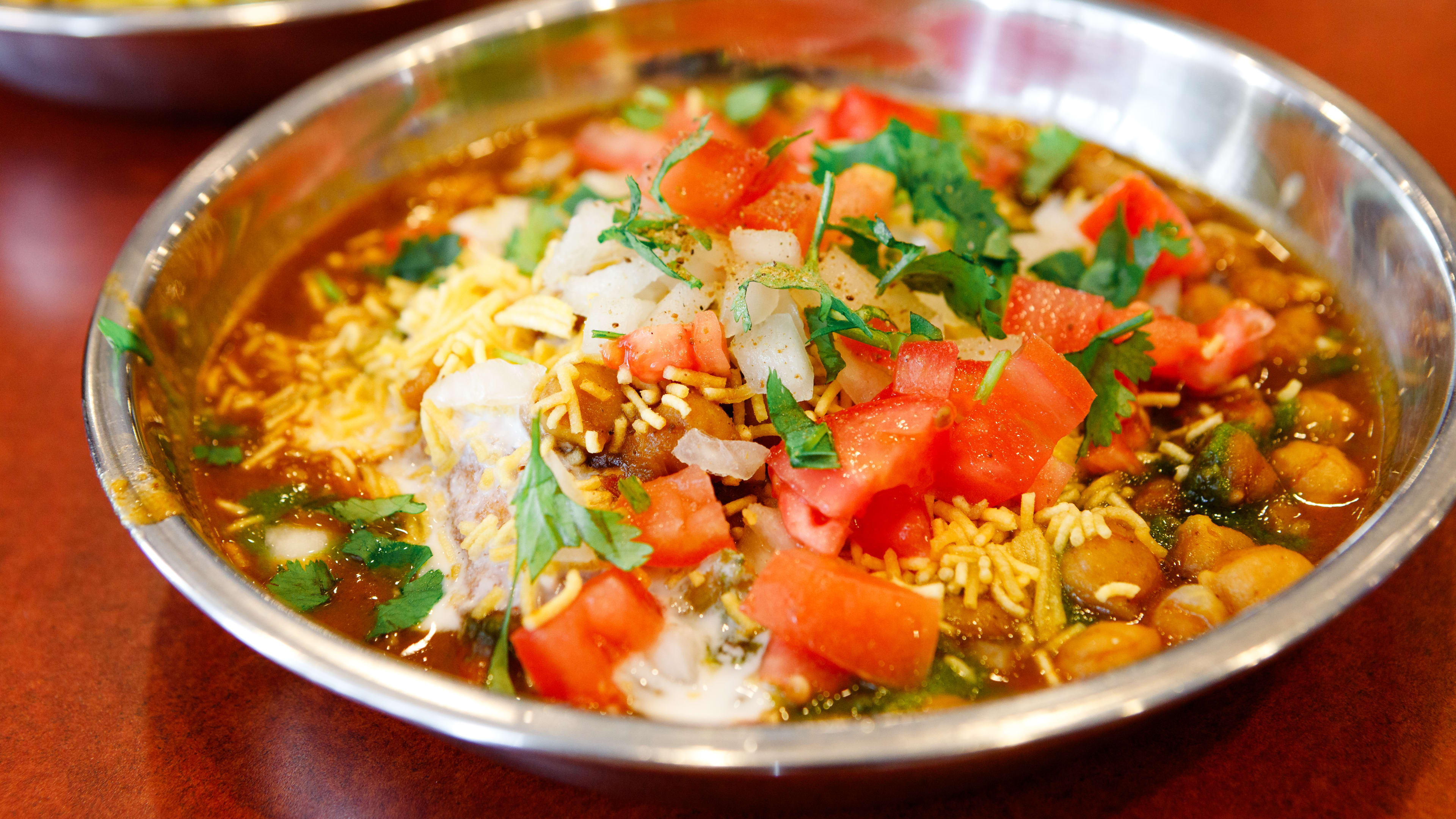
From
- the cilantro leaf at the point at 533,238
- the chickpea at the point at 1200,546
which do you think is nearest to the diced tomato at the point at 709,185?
the cilantro leaf at the point at 533,238

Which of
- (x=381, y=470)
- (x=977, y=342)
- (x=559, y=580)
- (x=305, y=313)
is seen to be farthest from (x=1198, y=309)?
(x=305, y=313)

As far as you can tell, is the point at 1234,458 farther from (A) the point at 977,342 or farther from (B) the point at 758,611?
(B) the point at 758,611

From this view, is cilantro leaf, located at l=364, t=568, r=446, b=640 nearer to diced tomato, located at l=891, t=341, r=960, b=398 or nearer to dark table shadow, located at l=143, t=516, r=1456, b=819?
dark table shadow, located at l=143, t=516, r=1456, b=819

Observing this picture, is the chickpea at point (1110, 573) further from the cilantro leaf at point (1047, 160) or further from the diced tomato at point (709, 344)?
the cilantro leaf at point (1047, 160)

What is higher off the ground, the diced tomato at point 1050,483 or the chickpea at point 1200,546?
the diced tomato at point 1050,483

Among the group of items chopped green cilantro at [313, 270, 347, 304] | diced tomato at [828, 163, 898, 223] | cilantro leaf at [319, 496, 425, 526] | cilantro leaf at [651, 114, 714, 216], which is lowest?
cilantro leaf at [319, 496, 425, 526]

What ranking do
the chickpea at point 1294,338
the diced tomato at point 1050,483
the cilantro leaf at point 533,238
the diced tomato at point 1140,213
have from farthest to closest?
the diced tomato at point 1140,213 < the cilantro leaf at point 533,238 < the chickpea at point 1294,338 < the diced tomato at point 1050,483

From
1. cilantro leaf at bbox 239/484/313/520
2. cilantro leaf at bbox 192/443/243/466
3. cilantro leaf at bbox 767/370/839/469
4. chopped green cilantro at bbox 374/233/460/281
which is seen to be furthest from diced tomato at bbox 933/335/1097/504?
cilantro leaf at bbox 192/443/243/466
